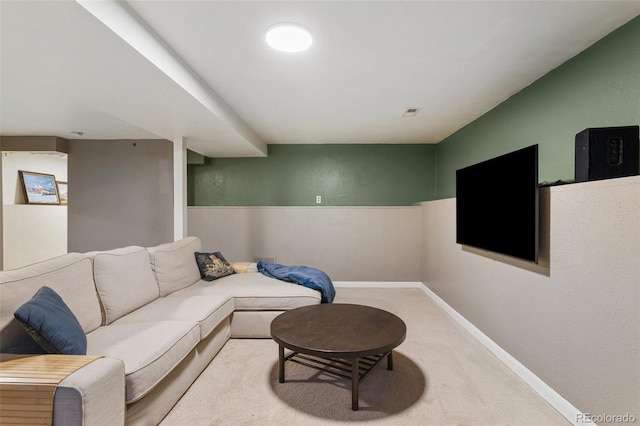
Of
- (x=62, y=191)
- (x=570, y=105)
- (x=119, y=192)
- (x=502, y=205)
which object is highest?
(x=570, y=105)

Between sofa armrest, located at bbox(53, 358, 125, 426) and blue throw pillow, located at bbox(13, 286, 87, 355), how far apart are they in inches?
8.9

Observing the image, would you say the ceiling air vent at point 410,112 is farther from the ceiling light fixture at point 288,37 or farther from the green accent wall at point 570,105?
the ceiling light fixture at point 288,37

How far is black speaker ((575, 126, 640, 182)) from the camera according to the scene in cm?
157

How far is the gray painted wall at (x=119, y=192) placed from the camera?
14.8 ft

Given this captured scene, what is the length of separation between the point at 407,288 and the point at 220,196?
3544 millimetres

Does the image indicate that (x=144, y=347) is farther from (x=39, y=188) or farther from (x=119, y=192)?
(x=39, y=188)

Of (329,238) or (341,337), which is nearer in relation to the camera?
(341,337)

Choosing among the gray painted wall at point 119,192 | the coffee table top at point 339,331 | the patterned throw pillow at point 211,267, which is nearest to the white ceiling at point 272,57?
the gray painted wall at point 119,192

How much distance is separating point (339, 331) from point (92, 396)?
1.35m

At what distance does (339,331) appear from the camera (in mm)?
1982

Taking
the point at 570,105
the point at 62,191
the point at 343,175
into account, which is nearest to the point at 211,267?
the point at 343,175

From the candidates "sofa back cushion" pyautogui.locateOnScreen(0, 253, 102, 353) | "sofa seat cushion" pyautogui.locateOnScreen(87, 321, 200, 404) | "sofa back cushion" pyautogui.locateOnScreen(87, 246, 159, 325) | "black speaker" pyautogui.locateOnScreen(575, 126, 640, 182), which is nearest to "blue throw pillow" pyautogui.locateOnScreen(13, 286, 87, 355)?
"sofa back cushion" pyautogui.locateOnScreen(0, 253, 102, 353)

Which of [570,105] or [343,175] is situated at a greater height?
[570,105]

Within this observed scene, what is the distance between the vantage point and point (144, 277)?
7.88ft
